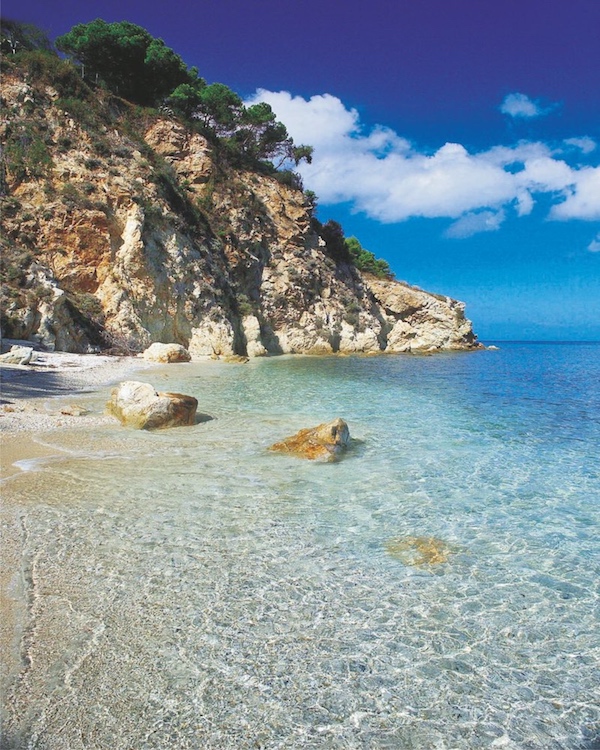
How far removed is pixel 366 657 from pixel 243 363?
26972 mm

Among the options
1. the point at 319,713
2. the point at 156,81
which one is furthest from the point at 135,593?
the point at 156,81

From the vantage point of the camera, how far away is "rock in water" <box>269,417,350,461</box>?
328 inches

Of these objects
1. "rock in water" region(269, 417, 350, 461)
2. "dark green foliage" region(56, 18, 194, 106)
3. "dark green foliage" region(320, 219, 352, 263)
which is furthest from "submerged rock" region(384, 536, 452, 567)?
"dark green foliage" region(320, 219, 352, 263)

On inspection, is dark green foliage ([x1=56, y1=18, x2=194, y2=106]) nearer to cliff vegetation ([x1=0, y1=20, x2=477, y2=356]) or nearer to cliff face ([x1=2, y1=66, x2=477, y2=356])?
cliff vegetation ([x1=0, y1=20, x2=477, y2=356])

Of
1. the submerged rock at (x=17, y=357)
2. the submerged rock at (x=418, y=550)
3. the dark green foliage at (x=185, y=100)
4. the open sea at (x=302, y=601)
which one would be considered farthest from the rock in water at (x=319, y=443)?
the dark green foliage at (x=185, y=100)

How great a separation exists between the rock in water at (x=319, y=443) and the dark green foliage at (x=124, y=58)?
133 ft

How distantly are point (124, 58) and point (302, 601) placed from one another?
48987mm

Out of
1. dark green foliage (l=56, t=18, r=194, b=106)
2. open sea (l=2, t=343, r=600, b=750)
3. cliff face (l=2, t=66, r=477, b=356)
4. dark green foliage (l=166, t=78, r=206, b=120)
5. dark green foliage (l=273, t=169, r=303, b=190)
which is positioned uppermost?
dark green foliage (l=56, t=18, r=194, b=106)

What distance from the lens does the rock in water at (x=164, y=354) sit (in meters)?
26.9

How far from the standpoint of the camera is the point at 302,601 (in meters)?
4.00

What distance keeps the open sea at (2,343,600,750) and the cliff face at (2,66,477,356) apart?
19.9m

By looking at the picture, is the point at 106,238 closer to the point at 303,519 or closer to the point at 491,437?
the point at 491,437

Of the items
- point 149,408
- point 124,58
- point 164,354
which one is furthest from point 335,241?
point 149,408

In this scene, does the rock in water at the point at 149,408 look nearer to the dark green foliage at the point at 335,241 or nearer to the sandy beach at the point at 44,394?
the sandy beach at the point at 44,394
